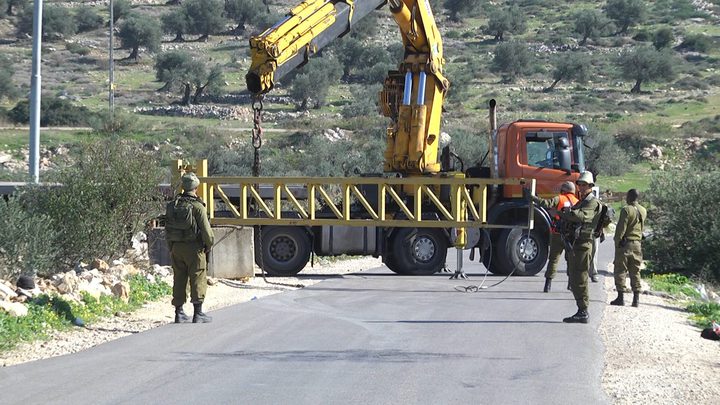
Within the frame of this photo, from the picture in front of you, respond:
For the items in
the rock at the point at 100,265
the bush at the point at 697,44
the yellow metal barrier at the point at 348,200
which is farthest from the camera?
the bush at the point at 697,44

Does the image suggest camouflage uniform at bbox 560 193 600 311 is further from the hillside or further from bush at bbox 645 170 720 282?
the hillside

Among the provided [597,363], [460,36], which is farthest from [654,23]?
[597,363]

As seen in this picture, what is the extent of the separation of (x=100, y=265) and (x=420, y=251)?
6.68 meters

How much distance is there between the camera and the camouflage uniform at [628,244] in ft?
59.9

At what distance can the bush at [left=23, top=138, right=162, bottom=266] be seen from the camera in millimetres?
19391

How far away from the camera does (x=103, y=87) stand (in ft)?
262

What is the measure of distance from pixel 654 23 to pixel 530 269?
298 ft

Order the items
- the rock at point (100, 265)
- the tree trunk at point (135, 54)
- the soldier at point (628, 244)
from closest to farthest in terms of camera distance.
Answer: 1. the soldier at point (628, 244)
2. the rock at point (100, 265)
3. the tree trunk at point (135, 54)

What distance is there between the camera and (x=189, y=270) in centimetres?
1468

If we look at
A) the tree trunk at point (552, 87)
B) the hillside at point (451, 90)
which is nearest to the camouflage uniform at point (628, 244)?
the hillside at point (451, 90)

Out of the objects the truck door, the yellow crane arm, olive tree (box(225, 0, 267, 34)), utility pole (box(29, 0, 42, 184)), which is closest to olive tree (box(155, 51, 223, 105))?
olive tree (box(225, 0, 267, 34))

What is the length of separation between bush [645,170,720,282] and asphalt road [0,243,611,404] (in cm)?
1031

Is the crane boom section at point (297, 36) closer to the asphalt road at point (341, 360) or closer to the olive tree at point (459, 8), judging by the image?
the asphalt road at point (341, 360)

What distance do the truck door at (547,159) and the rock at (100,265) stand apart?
8.49 m
